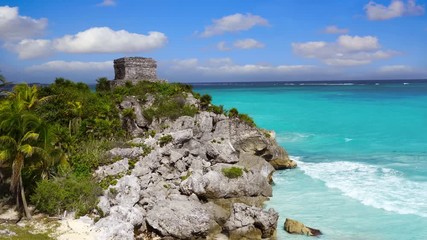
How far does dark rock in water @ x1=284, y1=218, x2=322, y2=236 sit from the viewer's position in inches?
736

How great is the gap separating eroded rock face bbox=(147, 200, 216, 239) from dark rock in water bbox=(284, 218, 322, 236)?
3779 millimetres

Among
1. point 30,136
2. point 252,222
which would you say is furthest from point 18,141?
point 252,222

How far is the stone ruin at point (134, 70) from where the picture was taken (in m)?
34.0

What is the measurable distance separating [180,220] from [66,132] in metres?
9.92

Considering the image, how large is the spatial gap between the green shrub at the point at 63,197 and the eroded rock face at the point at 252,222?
6.83 meters

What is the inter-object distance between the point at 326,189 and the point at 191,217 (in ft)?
37.6

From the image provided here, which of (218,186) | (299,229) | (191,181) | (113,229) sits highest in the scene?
(191,181)

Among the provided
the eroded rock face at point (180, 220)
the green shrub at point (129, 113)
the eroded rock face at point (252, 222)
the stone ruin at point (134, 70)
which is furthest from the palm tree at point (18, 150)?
the stone ruin at point (134, 70)

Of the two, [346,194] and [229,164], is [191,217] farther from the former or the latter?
[346,194]

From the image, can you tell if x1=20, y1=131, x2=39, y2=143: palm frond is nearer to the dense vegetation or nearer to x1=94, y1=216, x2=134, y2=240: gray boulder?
the dense vegetation

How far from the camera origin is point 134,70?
1353 inches

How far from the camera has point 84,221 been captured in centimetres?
1736

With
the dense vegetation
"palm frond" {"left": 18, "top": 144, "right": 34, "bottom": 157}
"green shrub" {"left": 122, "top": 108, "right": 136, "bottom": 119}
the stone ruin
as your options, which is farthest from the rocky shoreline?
the stone ruin

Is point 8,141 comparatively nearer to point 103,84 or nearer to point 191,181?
point 191,181
